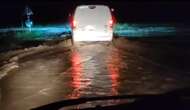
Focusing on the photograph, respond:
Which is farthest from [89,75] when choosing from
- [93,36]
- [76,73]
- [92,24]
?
[92,24]

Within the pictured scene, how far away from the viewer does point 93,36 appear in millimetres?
27344

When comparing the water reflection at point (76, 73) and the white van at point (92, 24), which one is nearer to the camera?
the water reflection at point (76, 73)

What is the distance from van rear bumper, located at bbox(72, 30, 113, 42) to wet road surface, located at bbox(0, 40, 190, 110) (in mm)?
1093

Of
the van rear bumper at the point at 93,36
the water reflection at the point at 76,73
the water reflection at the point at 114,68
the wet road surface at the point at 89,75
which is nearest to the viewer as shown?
the wet road surface at the point at 89,75

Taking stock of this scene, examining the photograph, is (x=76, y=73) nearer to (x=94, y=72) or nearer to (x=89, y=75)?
(x=94, y=72)

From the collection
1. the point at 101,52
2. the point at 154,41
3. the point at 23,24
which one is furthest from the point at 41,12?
the point at 101,52

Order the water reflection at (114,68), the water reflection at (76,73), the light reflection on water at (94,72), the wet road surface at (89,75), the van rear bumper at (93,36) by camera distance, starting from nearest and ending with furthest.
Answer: the wet road surface at (89,75) < the water reflection at (76,73) < the light reflection on water at (94,72) < the water reflection at (114,68) < the van rear bumper at (93,36)

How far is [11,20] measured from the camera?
54.0 m

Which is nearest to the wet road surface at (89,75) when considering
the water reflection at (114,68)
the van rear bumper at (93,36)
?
the water reflection at (114,68)

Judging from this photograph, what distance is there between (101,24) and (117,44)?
1537mm

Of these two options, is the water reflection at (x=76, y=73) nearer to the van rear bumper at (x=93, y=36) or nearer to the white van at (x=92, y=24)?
the van rear bumper at (x=93, y=36)

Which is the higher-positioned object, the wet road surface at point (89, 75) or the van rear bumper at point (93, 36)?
the wet road surface at point (89, 75)

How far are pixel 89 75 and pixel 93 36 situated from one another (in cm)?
999

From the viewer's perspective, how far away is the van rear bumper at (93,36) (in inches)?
1074
